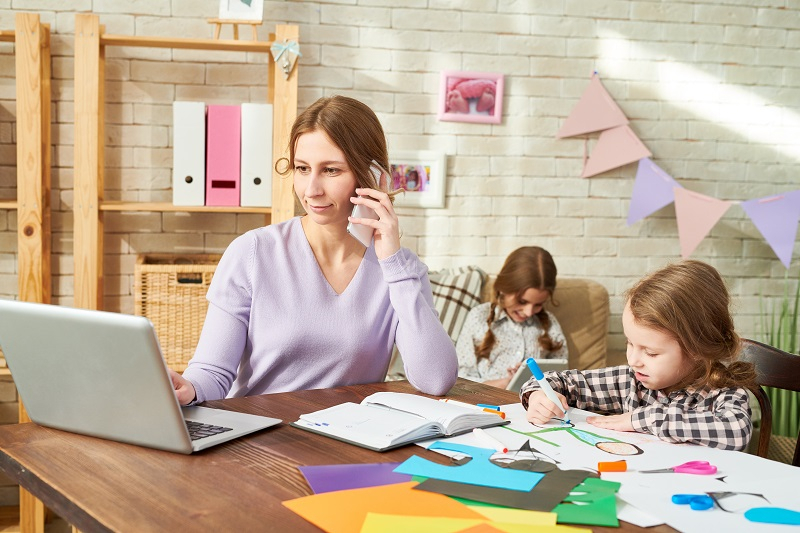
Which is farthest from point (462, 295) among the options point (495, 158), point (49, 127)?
point (49, 127)

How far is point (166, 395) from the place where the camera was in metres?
1.15

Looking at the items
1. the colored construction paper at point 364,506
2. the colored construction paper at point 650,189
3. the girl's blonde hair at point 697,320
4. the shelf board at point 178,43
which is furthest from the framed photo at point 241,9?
the colored construction paper at point 364,506

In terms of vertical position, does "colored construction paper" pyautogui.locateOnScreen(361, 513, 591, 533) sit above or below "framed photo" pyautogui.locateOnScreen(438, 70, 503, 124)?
below

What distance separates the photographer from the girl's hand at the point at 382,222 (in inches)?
67.2

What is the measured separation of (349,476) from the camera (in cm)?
116

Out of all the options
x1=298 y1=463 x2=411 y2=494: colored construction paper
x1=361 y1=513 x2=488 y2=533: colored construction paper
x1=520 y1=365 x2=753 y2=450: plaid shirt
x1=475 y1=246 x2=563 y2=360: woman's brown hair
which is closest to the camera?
x1=361 y1=513 x2=488 y2=533: colored construction paper

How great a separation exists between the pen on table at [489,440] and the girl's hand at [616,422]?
9.1 inches

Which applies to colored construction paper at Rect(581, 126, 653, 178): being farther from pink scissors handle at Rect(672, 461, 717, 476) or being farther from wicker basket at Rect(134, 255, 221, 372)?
pink scissors handle at Rect(672, 461, 717, 476)

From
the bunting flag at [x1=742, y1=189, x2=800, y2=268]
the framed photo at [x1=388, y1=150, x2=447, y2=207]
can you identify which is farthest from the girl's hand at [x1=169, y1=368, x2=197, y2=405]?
the bunting flag at [x1=742, y1=189, x2=800, y2=268]

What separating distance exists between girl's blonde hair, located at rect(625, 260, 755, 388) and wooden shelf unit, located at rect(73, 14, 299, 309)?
159cm

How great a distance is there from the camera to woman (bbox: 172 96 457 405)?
1718 millimetres

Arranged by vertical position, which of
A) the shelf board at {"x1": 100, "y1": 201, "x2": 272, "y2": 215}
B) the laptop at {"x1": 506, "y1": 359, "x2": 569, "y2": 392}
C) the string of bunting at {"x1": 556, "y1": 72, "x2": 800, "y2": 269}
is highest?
the string of bunting at {"x1": 556, "y1": 72, "x2": 800, "y2": 269}

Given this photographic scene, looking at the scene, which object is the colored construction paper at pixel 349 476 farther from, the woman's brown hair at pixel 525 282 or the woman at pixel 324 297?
the woman's brown hair at pixel 525 282

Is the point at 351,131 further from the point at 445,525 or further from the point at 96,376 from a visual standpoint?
the point at 445,525
